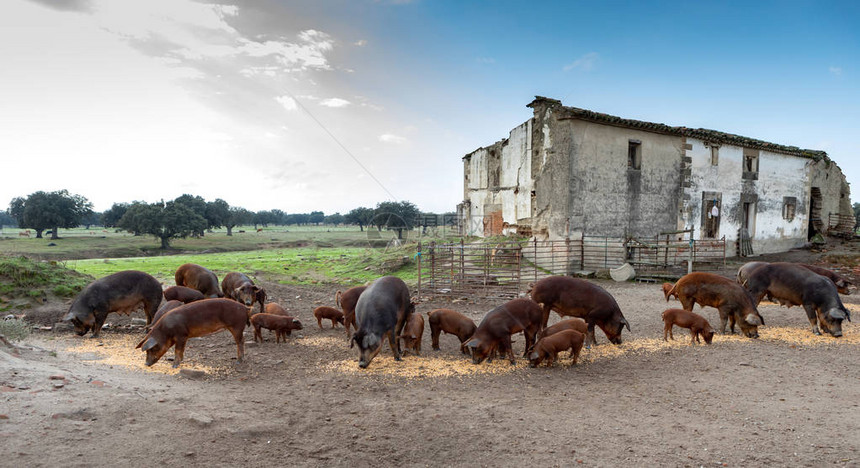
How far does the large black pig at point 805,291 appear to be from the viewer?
8.50 meters

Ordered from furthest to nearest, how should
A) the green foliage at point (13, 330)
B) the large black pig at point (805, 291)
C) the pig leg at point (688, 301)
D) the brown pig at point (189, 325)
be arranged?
the pig leg at point (688, 301) → the large black pig at point (805, 291) → the green foliage at point (13, 330) → the brown pig at point (189, 325)

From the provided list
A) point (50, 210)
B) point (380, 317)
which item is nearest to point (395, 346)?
point (380, 317)

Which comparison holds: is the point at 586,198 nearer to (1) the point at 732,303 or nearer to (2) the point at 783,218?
(1) the point at 732,303

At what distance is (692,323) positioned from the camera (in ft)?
25.7

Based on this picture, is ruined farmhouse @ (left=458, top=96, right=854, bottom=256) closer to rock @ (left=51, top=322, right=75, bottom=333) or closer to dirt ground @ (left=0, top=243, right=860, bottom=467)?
dirt ground @ (left=0, top=243, right=860, bottom=467)

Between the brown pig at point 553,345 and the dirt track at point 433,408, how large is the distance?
0.79 feet

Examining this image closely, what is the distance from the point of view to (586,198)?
704 inches

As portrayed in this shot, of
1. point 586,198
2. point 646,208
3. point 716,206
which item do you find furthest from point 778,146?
point 586,198

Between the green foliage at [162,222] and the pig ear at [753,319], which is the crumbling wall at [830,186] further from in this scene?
the green foliage at [162,222]

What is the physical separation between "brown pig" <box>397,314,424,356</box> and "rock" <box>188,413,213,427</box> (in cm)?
342

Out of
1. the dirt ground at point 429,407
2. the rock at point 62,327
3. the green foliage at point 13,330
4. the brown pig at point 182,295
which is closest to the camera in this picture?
the dirt ground at point 429,407

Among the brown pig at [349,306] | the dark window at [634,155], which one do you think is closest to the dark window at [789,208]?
the dark window at [634,155]

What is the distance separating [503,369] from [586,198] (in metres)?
13.0

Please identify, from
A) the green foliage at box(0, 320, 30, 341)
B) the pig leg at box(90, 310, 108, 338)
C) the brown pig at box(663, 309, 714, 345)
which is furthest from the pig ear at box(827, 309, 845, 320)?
the green foliage at box(0, 320, 30, 341)
